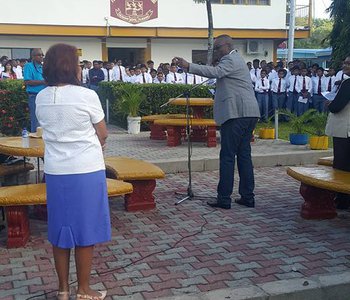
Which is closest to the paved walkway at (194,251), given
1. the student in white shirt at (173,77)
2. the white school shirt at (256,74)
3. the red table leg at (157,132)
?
the red table leg at (157,132)

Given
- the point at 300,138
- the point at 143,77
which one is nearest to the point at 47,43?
the point at 143,77

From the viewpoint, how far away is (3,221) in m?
5.57

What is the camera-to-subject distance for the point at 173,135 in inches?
405

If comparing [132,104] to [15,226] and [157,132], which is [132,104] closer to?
[157,132]

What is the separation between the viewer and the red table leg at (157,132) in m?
11.2

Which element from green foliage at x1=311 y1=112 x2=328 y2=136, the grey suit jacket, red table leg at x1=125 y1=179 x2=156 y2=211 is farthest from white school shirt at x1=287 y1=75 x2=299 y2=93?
red table leg at x1=125 y1=179 x2=156 y2=211

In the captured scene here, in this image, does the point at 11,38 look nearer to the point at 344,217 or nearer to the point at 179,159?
the point at 179,159

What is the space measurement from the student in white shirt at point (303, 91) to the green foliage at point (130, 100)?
5.80 meters

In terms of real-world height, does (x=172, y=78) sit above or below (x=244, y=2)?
below

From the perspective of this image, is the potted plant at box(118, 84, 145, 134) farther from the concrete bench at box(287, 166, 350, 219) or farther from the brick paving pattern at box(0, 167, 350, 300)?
the concrete bench at box(287, 166, 350, 219)

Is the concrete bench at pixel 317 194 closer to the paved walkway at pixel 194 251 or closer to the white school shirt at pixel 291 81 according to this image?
the paved walkway at pixel 194 251

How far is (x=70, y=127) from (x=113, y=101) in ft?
33.6

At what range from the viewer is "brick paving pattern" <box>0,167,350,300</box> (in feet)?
13.6

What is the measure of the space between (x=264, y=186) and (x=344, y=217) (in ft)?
5.63
